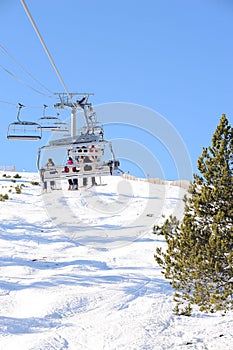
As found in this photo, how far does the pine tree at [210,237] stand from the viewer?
9344 millimetres

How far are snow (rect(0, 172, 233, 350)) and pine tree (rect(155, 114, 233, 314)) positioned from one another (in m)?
1.34

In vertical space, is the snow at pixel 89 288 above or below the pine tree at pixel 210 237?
below

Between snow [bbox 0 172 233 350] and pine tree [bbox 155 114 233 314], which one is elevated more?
pine tree [bbox 155 114 233 314]

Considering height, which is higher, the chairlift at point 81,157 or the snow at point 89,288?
the chairlift at point 81,157

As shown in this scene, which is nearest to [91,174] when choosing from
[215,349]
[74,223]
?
[215,349]

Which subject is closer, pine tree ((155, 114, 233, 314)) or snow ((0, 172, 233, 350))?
pine tree ((155, 114, 233, 314))

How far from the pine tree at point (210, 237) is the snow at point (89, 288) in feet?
4.40

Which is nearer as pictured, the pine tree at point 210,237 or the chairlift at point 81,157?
the pine tree at point 210,237

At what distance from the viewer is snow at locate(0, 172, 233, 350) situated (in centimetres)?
1013

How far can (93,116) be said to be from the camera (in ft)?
52.3

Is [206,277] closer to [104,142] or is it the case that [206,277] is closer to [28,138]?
[104,142]

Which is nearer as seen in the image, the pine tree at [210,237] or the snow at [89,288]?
the pine tree at [210,237]

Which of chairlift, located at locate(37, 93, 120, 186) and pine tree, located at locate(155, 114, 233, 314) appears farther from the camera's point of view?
chairlift, located at locate(37, 93, 120, 186)

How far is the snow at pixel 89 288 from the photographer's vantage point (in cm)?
1013
